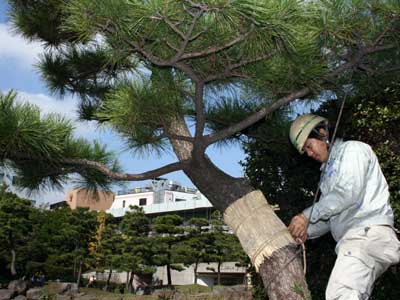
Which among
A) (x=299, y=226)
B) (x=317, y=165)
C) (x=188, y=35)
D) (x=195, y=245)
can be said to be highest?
(x=195, y=245)

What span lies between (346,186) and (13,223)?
19.8 m

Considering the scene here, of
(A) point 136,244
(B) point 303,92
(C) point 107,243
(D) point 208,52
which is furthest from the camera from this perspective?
(C) point 107,243

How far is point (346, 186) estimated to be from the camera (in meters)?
1.93

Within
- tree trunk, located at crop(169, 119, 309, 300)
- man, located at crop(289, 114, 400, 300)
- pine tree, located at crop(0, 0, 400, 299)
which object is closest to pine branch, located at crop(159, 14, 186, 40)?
pine tree, located at crop(0, 0, 400, 299)

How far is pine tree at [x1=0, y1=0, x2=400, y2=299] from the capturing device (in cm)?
240

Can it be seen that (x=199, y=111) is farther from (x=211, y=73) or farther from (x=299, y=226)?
(x=299, y=226)

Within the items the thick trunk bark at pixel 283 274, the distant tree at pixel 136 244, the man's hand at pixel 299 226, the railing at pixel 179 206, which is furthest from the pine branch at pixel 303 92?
the railing at pixel 179 206

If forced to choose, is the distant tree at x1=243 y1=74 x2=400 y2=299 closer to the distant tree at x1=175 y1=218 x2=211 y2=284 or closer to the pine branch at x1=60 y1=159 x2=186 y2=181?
the pine branch at x1=60 y1=159 x2=186 y2=181

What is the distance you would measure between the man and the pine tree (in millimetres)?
738

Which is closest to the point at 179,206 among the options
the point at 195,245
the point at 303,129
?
the point at 195,245

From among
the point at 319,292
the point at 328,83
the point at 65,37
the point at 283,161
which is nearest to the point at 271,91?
the point at 328,83

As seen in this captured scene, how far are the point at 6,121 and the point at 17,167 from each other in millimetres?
799

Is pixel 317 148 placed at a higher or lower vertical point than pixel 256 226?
higher

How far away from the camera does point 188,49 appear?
8.82 ft
